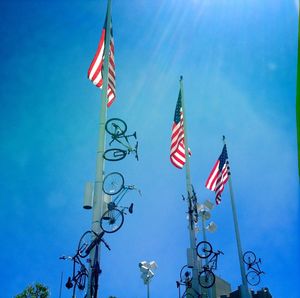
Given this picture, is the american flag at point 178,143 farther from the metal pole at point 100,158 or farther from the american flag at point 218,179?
the metal pole at point 100,158

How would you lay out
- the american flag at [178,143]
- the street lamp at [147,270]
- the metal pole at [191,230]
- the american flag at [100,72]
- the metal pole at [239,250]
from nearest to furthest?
1. the american flag at [100,72]
2. the metal pole at [191,230]
3. the american flag at [178,143]
4. the metal pole at [239,250]
5. the street lamp at [147,270]

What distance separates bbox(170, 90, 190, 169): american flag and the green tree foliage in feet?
89.3

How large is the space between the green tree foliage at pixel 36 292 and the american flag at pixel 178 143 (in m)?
27.2

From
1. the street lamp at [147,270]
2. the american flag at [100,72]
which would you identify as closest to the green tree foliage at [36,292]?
the street lamp at [147,270]

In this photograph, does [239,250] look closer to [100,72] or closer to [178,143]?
[178,143]

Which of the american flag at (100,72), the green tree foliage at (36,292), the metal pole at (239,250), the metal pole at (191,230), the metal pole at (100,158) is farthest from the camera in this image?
the green tree foliage at (36,292)

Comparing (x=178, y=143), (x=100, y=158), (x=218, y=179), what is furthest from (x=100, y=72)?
(x=218, y=179)

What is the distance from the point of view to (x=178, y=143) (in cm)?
1950

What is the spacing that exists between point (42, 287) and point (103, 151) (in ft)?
102

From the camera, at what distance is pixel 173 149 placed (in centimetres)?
1948

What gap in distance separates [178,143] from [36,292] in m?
28.2

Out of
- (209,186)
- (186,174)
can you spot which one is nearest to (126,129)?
(186,174)

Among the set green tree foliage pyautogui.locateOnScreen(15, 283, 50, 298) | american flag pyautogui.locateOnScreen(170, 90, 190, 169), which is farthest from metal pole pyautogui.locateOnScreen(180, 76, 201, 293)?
green tree foliage pyautogui.locateOnScreen(15, 283, 50, 298)

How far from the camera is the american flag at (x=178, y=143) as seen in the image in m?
19.3
